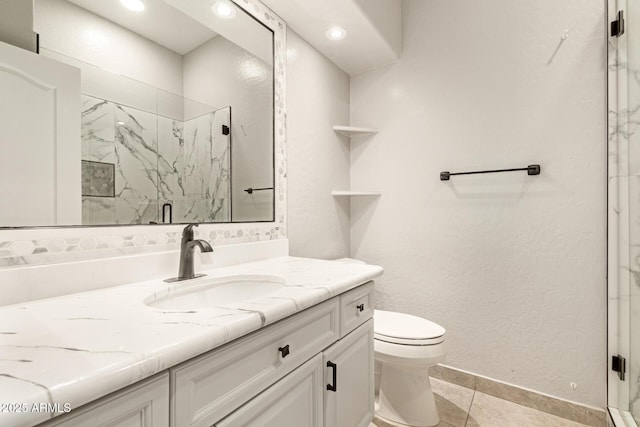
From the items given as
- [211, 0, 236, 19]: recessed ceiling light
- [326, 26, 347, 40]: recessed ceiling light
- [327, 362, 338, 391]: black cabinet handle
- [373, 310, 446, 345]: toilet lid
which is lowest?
[373, 310, 446, 345]: toilet lid

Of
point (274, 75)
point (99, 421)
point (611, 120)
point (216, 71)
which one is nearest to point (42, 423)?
point (99, 421)

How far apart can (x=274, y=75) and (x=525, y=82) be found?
1362 millimetres

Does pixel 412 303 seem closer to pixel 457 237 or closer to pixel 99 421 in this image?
pixel 457 237

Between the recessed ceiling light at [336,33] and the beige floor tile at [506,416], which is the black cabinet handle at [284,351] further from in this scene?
the recessed ceiling light at [336,33]

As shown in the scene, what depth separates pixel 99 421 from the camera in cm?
42

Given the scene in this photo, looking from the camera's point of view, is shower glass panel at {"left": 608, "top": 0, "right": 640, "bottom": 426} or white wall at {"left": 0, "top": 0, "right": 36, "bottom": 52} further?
shower glass panel at {"left": 608, "top": 0, "right": 640, "bottom": 426}

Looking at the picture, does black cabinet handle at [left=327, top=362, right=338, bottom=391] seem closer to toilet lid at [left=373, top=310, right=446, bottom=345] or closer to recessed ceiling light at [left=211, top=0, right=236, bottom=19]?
toilet lid at [left=373, top=310, right=446, bottom=345]

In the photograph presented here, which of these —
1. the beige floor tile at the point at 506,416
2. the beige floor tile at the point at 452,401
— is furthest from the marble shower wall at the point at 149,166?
the beige floor tile at the point at 506,416

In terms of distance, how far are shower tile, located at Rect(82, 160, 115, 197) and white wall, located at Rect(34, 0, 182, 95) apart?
1.06ft

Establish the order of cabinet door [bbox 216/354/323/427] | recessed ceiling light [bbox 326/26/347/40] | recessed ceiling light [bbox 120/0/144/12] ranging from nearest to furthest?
cabinet door [bbox 216/354/323/427] < recessed ceiling light [bbox 120/0/144/12] < recessed ceiling light [bbox 326/26/347/40]

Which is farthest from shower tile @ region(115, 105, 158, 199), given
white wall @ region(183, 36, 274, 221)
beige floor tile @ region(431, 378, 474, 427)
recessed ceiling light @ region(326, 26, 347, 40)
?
beige floor tile @ region(431, 378, 474, 427)

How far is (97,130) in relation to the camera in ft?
2.98

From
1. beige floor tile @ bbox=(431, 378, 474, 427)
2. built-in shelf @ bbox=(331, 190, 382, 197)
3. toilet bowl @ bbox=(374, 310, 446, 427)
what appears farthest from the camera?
built-in shelf @ bbox=(331, 190, 382, 197)

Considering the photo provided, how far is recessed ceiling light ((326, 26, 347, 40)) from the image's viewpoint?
65.7 inches
